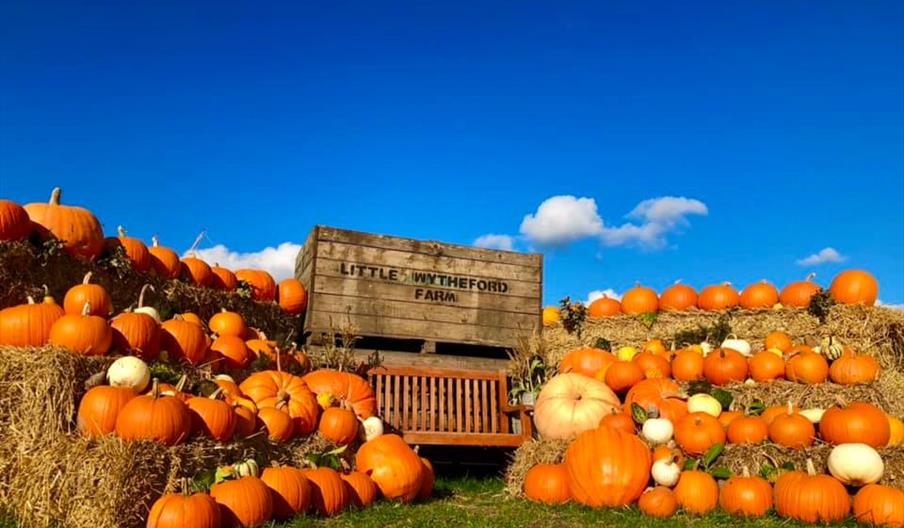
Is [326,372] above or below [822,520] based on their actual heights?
above

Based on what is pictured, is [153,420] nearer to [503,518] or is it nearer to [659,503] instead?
[503,518]

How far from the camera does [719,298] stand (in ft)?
30.4

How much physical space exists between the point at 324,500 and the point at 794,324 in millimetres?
5927

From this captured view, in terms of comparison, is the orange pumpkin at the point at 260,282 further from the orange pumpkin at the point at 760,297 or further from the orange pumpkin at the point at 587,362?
the orange pumpkin at the point at 760,297

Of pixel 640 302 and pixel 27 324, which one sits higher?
pixel 640 302

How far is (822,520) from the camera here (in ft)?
16.5

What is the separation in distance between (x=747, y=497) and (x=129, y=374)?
4226mm

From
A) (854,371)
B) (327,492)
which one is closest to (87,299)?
(327,492)

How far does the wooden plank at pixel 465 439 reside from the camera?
7.02m

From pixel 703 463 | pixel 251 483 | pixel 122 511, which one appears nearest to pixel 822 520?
pixel 703 463

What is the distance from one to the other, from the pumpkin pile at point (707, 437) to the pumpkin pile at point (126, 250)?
11.1 feet

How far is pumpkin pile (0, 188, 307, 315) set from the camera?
591 cm

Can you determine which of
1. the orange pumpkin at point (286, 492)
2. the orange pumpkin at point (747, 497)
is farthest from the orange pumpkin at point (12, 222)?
the orange pumpkin at point (747, 497)

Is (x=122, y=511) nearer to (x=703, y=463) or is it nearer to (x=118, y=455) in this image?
(x=118, y=455)
